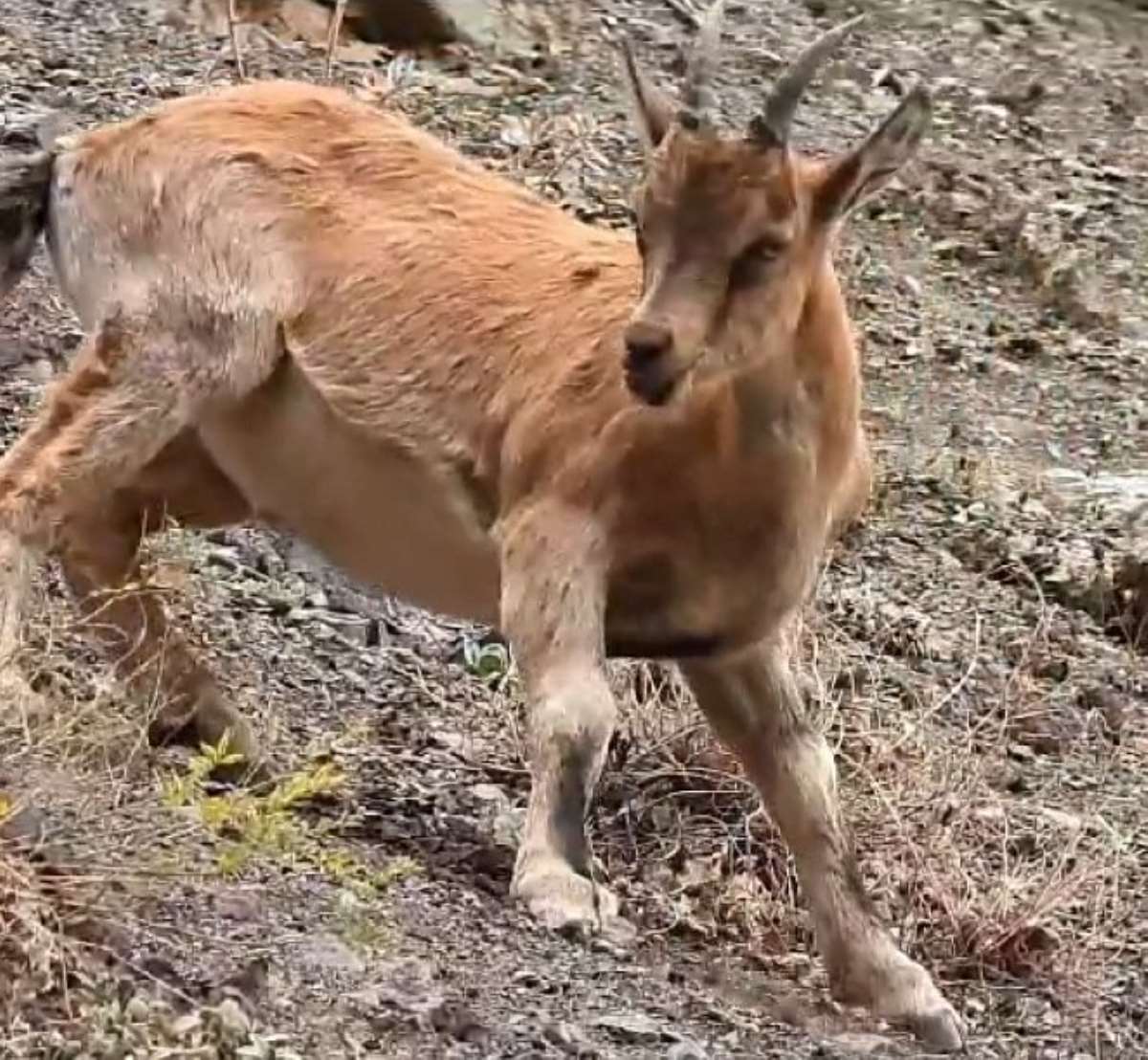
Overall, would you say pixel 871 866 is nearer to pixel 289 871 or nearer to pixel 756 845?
pixel 756 845

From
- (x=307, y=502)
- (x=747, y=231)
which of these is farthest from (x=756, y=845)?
(x=747, y=231)

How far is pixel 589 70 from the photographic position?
14.0 m

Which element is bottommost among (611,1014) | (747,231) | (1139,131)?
(1139,131)

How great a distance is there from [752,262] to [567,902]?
1.45 m

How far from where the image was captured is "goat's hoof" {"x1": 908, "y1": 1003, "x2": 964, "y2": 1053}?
6.64 metres

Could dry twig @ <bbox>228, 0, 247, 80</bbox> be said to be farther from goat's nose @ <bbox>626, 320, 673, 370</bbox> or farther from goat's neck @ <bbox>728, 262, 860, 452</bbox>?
goat's nose @ <bbox>626, 320, 673, 370</bbox>

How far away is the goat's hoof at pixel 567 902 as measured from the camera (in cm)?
625

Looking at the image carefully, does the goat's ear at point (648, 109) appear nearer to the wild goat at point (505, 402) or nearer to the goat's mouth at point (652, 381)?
the wild goat at point (505, 402)

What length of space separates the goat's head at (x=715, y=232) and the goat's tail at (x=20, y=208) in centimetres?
226

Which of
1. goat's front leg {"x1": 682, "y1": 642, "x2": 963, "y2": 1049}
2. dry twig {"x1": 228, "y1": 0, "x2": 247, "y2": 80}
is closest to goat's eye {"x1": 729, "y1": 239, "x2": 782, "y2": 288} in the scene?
goat's front leg {"x1": 682, "y1": 642, "x2": 963, "y2": 1049}

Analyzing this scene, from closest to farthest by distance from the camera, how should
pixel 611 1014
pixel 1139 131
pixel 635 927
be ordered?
1. pixel 611 1014
2. pixel 635 927
3. pixel 1139 131

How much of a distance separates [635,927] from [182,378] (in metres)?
1.80

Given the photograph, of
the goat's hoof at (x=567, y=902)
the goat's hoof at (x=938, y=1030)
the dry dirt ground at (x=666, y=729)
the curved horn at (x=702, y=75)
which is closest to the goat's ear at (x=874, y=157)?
the curved horn at (x=702, y=75)

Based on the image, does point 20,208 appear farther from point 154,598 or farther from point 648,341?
point 648,341
